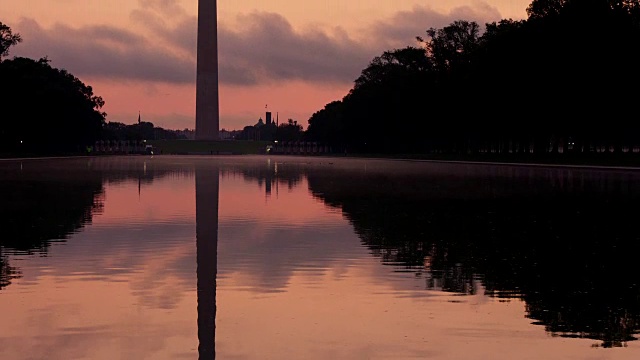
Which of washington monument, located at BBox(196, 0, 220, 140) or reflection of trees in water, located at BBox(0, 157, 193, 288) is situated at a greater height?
washington monument, located at BBox(196, 0, 220, 140)

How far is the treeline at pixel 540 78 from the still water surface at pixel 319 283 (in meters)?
61.0

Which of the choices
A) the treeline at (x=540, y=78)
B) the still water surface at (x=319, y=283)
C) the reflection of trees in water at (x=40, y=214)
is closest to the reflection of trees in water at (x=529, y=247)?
the still water surface at (x=319, y=283)

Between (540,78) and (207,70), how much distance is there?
5238 cm

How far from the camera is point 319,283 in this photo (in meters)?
14.6

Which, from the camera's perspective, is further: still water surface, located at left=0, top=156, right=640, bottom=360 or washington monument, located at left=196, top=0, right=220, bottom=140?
washington monument, located at left=196, top=0, right=220, bottom=140

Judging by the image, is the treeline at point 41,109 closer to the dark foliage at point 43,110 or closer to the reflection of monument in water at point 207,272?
the dark foliage at point 43,110

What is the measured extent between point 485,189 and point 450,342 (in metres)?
33.9

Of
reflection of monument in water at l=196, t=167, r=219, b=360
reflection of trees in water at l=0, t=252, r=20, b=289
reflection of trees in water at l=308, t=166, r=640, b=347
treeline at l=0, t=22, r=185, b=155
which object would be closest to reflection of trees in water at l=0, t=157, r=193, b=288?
reflection of trees in water at l=0, t=252, r=20, b=289

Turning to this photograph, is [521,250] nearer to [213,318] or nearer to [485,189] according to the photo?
[213,318]

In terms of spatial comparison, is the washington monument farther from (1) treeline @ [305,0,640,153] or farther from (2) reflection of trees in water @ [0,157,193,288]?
(2) reflection of trees in water @ [0,157,193,288]

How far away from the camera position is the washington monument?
125688 mm

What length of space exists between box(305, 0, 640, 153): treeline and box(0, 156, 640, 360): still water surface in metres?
→ 61.0

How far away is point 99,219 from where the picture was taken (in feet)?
86.9

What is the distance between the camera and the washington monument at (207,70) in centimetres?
12569
